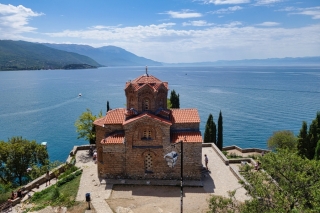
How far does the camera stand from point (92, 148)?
104ft

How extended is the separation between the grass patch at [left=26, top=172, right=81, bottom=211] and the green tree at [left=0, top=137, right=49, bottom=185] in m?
8.31

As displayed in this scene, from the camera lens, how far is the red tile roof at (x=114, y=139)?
2311cm

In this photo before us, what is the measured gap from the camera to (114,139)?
76.9 ft

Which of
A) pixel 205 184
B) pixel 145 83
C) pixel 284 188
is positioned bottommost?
pixel 205 184

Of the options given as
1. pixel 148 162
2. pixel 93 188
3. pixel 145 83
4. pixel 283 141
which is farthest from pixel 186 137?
pixel 283 141

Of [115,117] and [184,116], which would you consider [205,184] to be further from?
[115,117]

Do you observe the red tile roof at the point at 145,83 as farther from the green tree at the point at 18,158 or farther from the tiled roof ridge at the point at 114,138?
the green tree at the point at 18,158

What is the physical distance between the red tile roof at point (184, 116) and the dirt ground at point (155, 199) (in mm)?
5942

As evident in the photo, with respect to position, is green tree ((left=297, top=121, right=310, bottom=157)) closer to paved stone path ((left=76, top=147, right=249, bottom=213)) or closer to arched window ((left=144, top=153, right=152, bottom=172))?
paved stone path ((left=76, top=147, right=249, bottom=213))

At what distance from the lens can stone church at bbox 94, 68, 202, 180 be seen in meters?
23.0

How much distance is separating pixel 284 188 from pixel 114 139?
14495mm

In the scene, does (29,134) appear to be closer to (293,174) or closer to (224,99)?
(293,174)

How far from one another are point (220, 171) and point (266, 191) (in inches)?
536

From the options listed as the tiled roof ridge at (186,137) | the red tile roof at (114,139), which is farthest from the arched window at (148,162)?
the red tile roof at (114,139)
